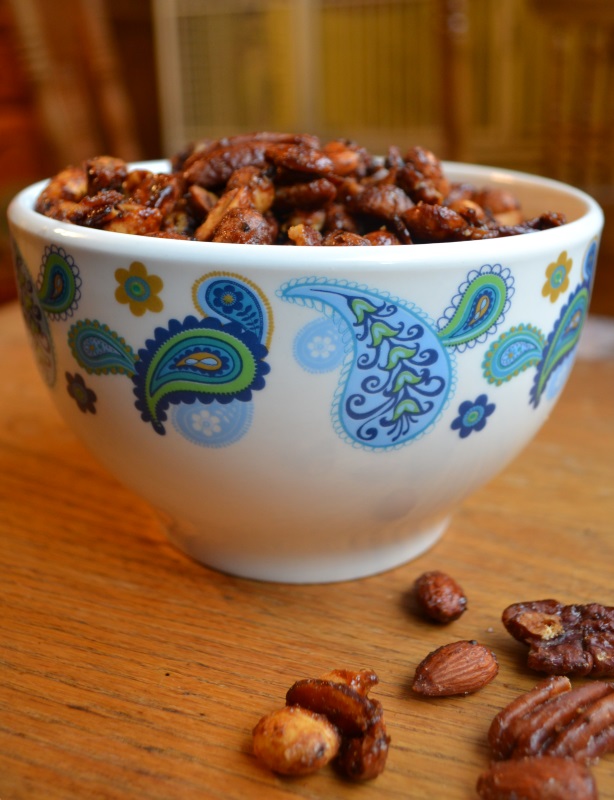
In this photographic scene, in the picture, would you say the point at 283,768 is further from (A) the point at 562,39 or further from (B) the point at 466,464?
(A) the point at 562,39

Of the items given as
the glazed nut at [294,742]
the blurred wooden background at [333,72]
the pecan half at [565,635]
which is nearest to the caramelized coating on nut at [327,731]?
the glazed nut at [294,742]

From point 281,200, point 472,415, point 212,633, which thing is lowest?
point 212,633

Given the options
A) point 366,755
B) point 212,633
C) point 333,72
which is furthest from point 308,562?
point 333,72

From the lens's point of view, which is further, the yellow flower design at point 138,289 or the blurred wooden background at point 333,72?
the blurred wooden background at point 333,72

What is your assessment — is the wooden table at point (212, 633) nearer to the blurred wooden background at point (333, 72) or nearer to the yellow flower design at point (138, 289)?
the yellow flower design at point (138, 289)

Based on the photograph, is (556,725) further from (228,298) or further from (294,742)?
(228,298)

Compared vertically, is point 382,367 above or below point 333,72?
above
